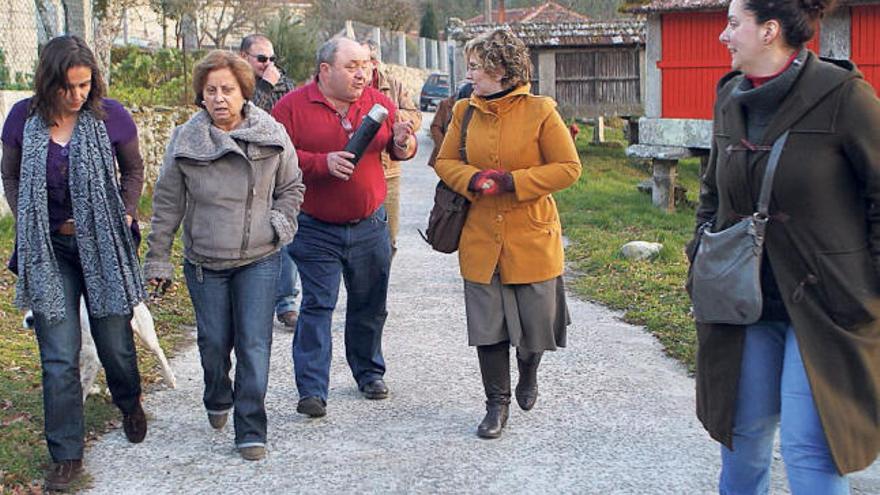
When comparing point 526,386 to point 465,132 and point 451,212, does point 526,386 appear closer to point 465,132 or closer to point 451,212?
point 451,212

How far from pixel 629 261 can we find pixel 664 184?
18.6 feet

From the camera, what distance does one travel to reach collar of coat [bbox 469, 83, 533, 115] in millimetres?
5340

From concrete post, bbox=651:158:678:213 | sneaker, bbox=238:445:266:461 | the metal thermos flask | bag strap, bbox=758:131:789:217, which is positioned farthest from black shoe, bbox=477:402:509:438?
concrete post, bbox=651:158:678:213

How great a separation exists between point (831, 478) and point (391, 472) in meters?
2.08

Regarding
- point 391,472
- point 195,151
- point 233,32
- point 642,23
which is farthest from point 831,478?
point 233,32

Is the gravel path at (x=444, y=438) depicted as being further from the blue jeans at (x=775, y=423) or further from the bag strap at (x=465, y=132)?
the bag strap at (x=465, y=132)

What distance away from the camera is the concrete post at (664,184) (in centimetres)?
1571

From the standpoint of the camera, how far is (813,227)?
350cm

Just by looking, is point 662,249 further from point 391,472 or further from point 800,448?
point 800,448

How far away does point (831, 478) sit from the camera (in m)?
3.46

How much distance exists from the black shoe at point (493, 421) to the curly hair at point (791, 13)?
8.21 ft

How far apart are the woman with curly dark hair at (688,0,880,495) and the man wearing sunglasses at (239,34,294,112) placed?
16.1ft

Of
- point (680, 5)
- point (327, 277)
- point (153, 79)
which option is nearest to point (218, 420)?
point (327, 277)

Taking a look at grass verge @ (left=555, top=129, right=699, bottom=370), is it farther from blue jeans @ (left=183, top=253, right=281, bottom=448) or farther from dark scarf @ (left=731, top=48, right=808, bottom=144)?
dark scarf @ (left=731, top=48, right=808, bottom=144)
